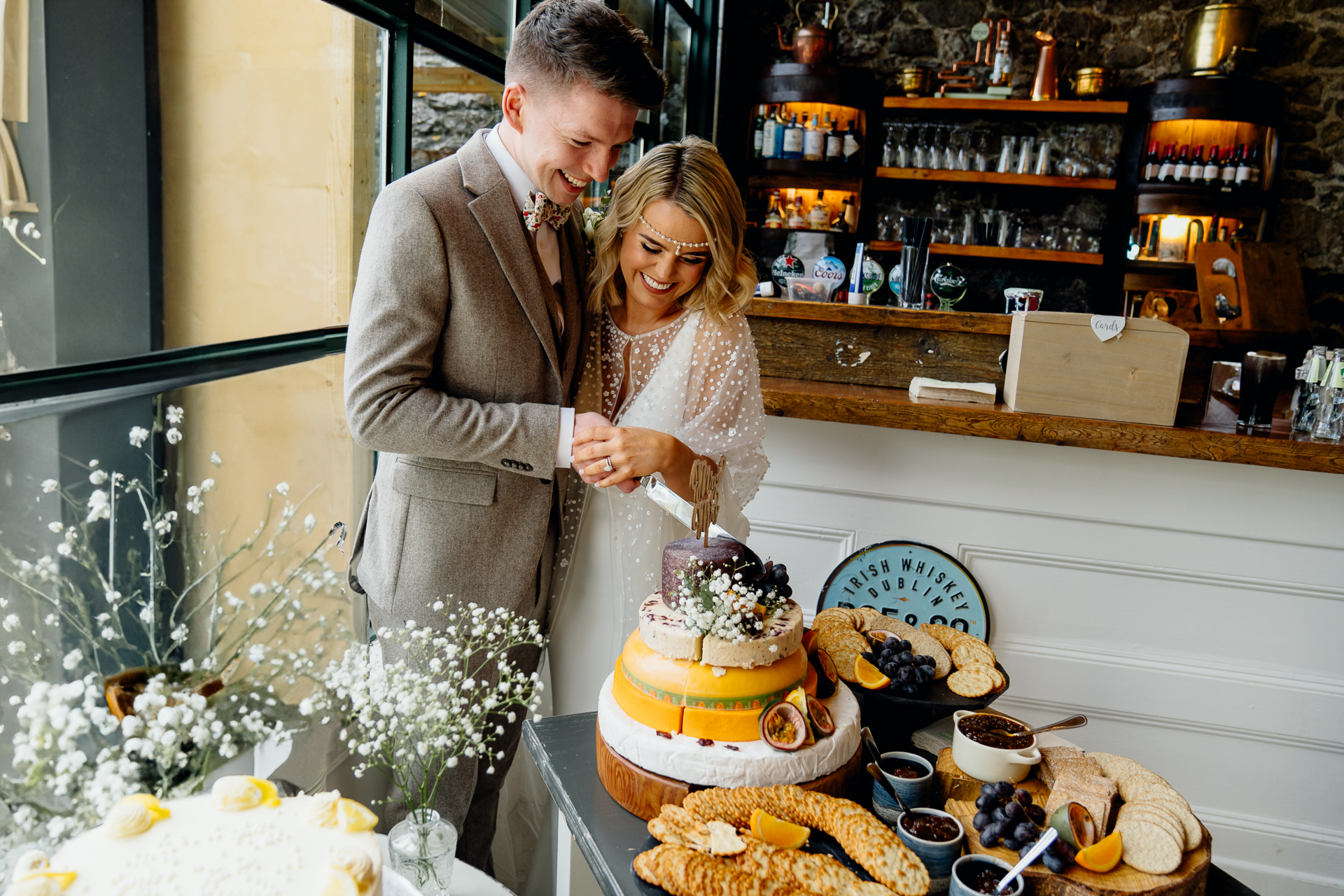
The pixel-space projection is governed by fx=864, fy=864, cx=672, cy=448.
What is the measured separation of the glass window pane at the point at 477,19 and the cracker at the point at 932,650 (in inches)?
67.0

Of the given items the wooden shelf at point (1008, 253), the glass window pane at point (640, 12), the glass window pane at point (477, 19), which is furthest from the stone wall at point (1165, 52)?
the glass window pane at point (477, 19)

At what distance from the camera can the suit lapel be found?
1460mm

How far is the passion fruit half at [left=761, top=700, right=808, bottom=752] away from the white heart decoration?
1.50 meters

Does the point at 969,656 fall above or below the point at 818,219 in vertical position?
below

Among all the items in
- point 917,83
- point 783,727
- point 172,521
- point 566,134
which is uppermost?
point 917,83

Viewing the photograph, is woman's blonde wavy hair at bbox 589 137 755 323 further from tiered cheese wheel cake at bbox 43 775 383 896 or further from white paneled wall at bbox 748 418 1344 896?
tiered cheese wheel cake at bbox 43 775 383 896

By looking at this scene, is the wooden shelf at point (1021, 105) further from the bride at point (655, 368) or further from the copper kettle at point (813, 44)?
the bride at point (655, 368)

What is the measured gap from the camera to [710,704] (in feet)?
3.89

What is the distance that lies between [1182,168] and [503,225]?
5.12 meters

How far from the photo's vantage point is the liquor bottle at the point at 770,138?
5492 millimetres

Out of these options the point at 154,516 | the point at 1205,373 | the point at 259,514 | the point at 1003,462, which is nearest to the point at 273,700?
the point at 154,516

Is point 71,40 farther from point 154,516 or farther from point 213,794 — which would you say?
point 213,794

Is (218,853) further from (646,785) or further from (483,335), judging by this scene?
(483,335)

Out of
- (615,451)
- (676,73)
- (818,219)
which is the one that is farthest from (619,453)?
(818,219)
